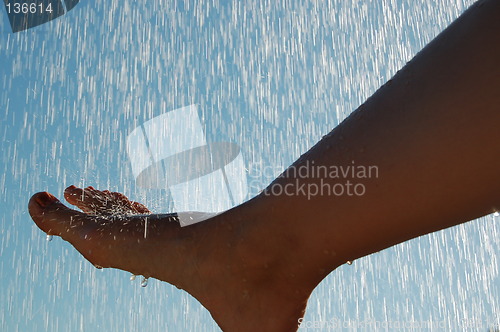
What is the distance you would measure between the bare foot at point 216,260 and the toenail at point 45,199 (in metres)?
0.28

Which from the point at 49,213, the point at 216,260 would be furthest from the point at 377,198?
the point at 49,213

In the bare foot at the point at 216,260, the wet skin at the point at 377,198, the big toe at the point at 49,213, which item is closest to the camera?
the wet skin at the point at 377,198

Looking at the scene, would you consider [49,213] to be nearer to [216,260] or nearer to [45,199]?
[45,199]

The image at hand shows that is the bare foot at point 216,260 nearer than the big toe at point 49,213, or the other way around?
the bare foot at point 216,260

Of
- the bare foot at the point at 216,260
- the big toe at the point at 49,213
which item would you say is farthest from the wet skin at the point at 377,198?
the big toe at the point at 49,213

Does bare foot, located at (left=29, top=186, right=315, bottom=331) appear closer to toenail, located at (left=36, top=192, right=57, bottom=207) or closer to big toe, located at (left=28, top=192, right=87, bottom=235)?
big toe, located at (left=28, top=192, right=87, bottom=235)

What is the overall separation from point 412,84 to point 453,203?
0.23 metres

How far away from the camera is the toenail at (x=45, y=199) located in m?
1.96

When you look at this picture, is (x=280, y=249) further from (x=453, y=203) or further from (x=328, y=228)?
(x=453, y=203)

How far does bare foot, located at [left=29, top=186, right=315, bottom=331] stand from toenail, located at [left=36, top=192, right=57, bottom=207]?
28 cm

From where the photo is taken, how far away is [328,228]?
3.17 feet

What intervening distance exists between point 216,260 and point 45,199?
3.37 feet

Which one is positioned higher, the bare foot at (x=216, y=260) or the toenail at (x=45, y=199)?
the toenail at (x=45, y=199)

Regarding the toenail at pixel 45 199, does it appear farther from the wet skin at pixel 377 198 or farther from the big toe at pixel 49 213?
the wet skin at pixel 377 198
